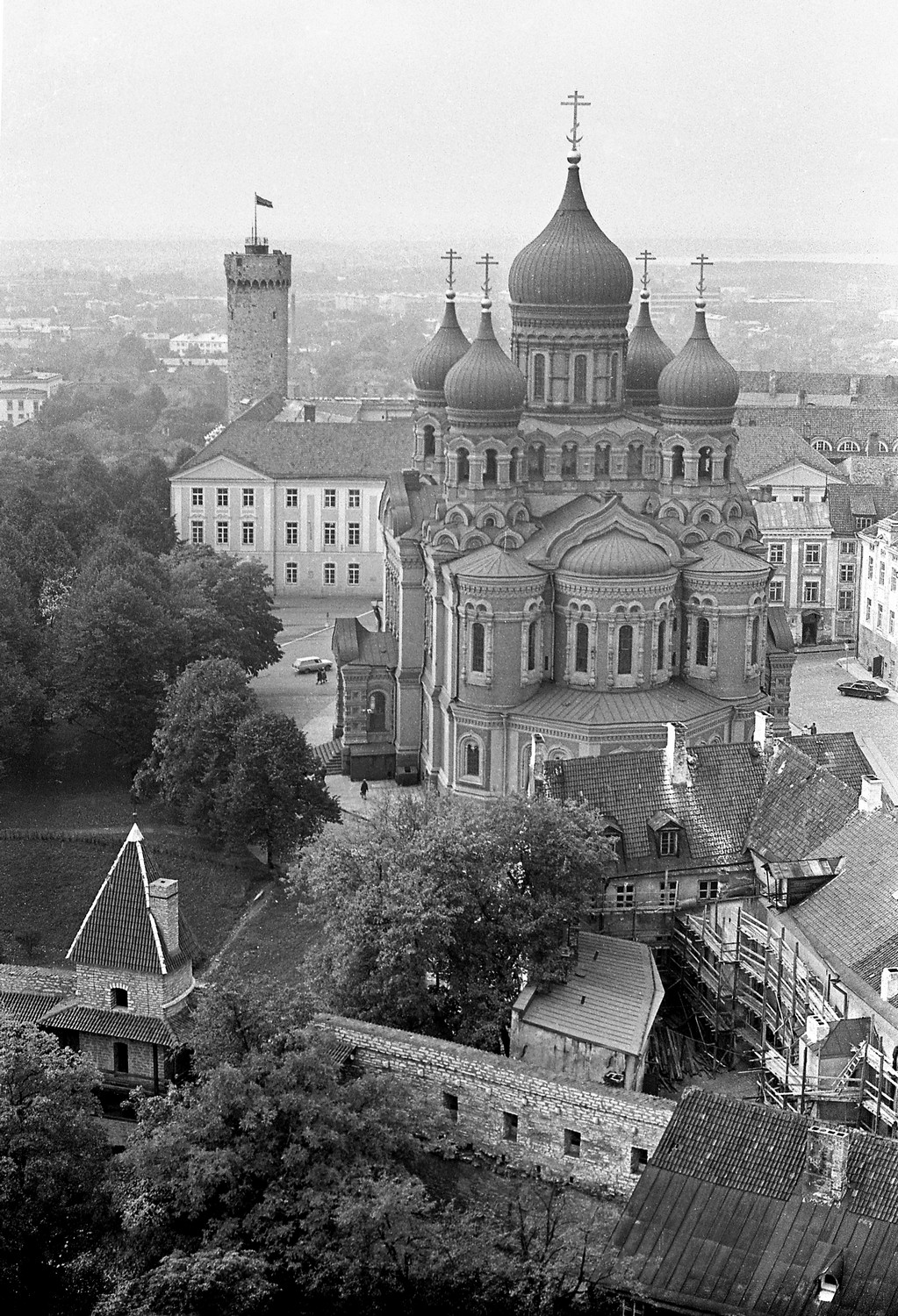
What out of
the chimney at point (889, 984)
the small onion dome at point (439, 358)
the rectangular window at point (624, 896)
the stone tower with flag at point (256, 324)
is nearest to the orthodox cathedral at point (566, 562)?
the small onion dome at point (439, 358)

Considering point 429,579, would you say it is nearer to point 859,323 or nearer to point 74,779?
point 74,779

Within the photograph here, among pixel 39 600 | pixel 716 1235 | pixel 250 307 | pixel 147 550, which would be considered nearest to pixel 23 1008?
pixel 716 1235

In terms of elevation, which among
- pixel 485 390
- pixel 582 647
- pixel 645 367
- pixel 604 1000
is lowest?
pixel 604 1000

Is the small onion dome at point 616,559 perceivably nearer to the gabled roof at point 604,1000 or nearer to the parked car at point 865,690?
the gabled roof at point 604,1000

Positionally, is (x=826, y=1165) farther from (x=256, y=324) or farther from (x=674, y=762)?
(x=256, y=324)

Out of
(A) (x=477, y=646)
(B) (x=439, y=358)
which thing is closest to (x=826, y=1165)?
(A) (x=477, y=646)

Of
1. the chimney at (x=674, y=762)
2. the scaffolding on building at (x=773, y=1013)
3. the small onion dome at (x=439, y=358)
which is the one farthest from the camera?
the small onion dome at (x=439, y=358)

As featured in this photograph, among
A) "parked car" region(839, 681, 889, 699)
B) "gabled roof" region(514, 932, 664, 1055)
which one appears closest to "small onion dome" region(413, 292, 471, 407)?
"parked car" region(839, 681, 889, 699)
